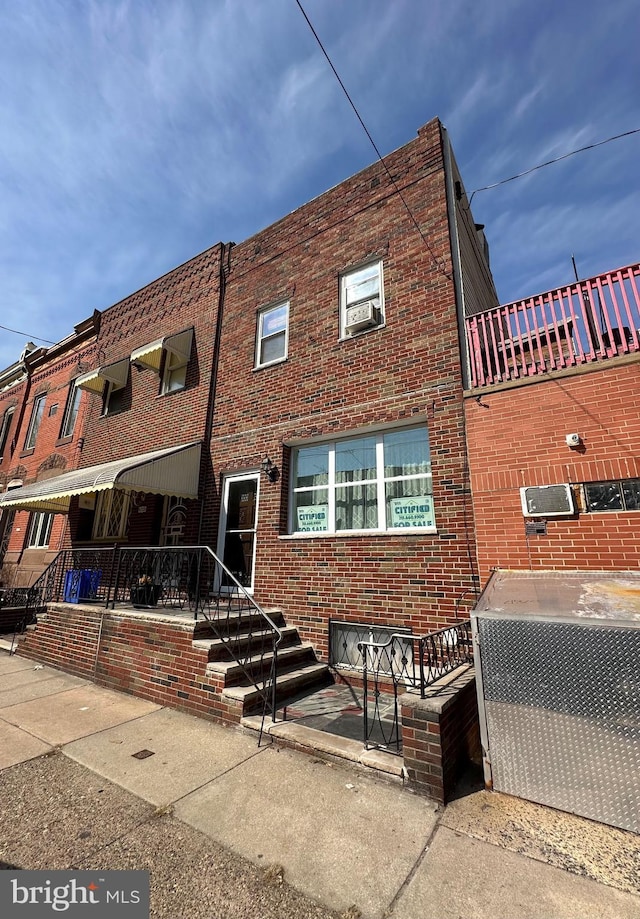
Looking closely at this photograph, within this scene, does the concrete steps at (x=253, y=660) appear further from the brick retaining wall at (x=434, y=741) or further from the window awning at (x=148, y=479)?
the window awning at (x=148, y=479)

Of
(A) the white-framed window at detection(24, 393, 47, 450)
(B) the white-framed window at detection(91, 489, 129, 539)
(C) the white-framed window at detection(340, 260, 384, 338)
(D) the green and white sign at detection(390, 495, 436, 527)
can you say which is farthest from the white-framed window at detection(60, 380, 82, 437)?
(D) the green and white sign at detection(390, 495, 436, 527)

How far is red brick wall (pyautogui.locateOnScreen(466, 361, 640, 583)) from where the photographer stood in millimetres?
4535

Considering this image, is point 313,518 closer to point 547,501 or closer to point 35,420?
point 547,501

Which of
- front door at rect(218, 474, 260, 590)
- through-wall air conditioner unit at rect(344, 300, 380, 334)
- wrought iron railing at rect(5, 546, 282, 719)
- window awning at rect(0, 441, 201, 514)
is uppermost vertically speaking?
through-wall air conditioner unit at rect(344, 300, 380, 334)

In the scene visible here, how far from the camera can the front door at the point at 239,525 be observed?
766cm

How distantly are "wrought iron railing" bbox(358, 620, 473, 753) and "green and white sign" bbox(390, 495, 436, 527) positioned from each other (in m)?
1.48

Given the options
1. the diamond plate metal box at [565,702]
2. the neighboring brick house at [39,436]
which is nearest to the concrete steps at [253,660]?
the diamond plate metal box at [565,702]

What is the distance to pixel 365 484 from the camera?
21.6ft

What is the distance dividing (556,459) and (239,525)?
5.45m

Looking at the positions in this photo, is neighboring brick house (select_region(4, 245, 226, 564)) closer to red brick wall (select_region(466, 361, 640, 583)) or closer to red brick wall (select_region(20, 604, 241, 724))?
red brick wall (select_region(20, 604, 241, 724))

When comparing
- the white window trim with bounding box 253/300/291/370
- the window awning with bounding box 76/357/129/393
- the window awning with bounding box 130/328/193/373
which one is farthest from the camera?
the window awning with bounding box 76/357/129/393

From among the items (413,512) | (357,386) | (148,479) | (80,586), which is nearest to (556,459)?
(413,512)

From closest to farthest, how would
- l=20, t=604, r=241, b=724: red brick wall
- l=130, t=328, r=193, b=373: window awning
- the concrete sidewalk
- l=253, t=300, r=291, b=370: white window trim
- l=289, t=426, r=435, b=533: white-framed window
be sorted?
the concrete sidewalk < l=20, t=604, r=241, b=724: red brick wall < l=289, t=426, r=435, b=533: white-framed window < l=253, t=300, r=291, b=370: white window trim < l=130, t=328, r=193, b=373: window awning

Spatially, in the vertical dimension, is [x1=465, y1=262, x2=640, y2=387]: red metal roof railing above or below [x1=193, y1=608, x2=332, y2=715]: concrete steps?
above
